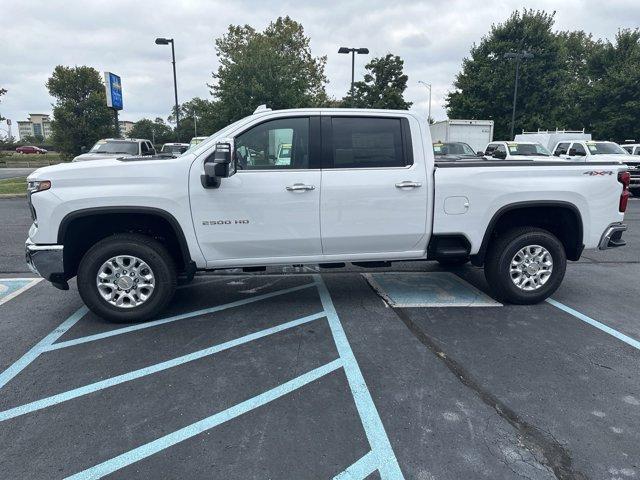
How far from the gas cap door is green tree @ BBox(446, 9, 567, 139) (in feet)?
108

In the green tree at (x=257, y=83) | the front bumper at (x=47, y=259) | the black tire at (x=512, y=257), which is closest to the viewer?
the front bumper at (x=47, y=259)

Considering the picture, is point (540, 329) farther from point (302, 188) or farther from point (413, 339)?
point (302, 188)

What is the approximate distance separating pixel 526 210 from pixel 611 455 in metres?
2.99

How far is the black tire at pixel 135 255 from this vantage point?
4473 millimetres

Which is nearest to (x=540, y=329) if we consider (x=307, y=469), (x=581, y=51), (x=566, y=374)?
(x=566, y=374)

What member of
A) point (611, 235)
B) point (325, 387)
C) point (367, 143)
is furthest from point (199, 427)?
point (611, 235)

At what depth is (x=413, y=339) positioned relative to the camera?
4246 mm

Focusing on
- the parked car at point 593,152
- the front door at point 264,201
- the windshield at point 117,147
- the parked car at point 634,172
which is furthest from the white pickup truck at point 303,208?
the parked car at point 634,172

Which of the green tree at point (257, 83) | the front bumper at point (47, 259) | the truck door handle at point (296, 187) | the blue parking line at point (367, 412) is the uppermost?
the green tree at point (257, 83)

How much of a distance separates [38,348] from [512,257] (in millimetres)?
4738

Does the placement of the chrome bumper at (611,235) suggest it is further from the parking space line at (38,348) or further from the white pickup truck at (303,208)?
the parking space line at (38,348)

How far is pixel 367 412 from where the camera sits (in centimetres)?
309

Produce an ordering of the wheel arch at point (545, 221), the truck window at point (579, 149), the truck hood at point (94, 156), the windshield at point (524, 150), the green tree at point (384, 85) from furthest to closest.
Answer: the green tree at point (384, 85) → the windshield at point (524, 150) → the truck window at point (579, 149) → the truck hood at point (94, 156) → the wheel arch at point (545, 221)

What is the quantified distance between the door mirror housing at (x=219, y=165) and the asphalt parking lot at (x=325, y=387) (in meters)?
1.42
